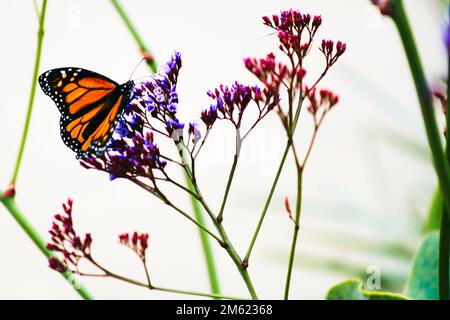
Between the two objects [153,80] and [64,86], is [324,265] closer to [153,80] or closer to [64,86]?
[64,86]

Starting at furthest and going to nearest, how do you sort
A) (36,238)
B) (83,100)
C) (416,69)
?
1. (83,100)
2. (36,238)
3. (416,69)

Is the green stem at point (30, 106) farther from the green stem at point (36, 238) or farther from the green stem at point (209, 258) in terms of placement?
the green stem at point (209, 258)

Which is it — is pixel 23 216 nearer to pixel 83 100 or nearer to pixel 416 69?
pixel 83 100

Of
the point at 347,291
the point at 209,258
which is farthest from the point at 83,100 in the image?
the point at 347,291

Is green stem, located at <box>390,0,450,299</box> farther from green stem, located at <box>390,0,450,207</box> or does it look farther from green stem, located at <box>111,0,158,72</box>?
green stem, located at <box>111,0,158,72</box>

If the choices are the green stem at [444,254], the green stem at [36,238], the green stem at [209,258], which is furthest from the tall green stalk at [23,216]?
the green stem at [444,254]
